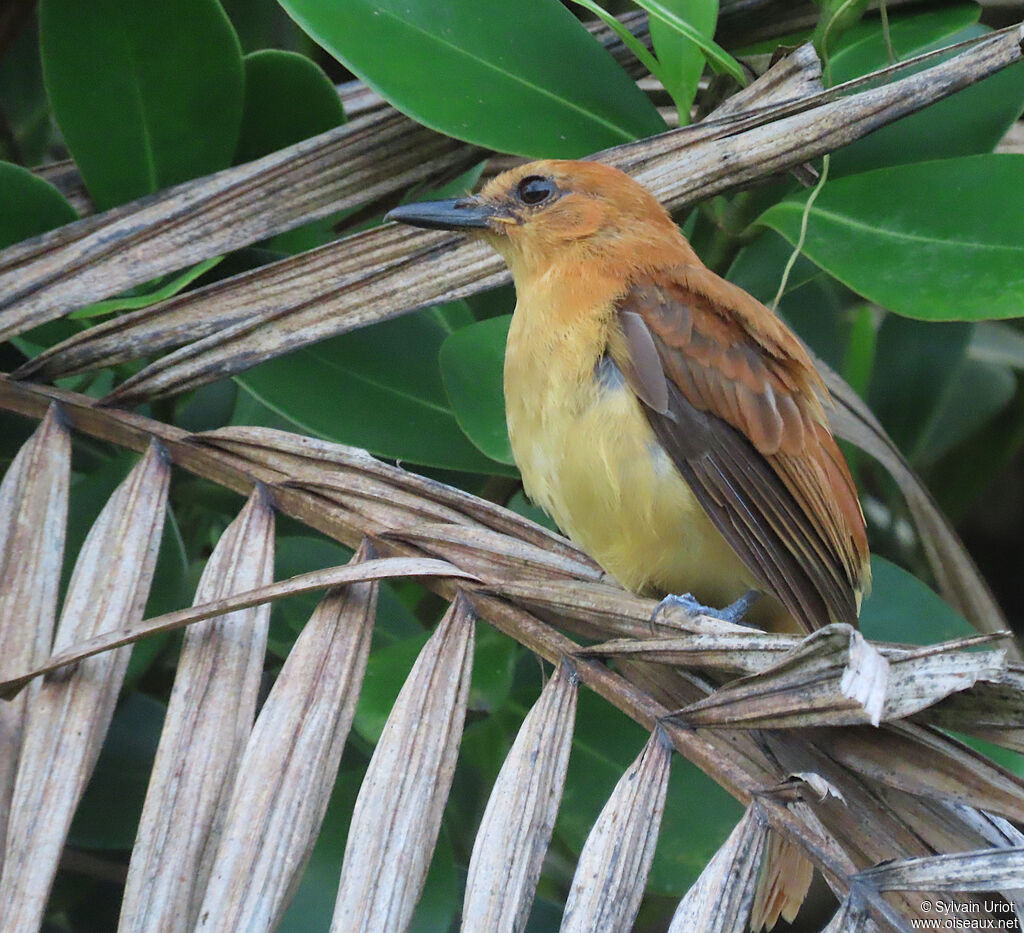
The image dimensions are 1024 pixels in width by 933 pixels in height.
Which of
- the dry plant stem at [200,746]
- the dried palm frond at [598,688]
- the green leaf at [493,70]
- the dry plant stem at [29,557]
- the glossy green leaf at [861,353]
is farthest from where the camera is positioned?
the glossy green leaf at [861,353]

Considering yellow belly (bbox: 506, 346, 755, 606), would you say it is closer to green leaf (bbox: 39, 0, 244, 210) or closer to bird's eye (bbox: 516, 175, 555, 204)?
bird's eye (bbox: 516, 175, 555, 204)

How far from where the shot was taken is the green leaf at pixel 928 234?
210 centimetres

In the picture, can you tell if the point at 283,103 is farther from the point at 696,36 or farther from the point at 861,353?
the point at 861,353

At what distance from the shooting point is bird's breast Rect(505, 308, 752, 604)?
210 cm

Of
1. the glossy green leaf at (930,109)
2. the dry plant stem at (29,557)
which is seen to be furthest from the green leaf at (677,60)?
the dry plant stem at (29,557)

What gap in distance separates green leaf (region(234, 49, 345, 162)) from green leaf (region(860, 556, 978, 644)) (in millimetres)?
1470

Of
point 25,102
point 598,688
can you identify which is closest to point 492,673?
point 598,688

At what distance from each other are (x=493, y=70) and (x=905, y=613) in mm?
1332

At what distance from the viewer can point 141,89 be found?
2.43 meters

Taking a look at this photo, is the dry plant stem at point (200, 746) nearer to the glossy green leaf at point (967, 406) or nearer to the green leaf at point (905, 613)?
the green leaf at point (905, 613)

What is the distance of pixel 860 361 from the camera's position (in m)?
3.43

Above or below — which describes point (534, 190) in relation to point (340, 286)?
above

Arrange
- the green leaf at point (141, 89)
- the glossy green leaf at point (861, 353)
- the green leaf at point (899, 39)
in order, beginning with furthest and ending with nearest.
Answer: the glossy green leaf at point (861, 353)
the green leaf at point (899, 39)
the green leaf at point (141, 89)

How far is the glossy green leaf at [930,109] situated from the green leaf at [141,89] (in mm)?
1238
